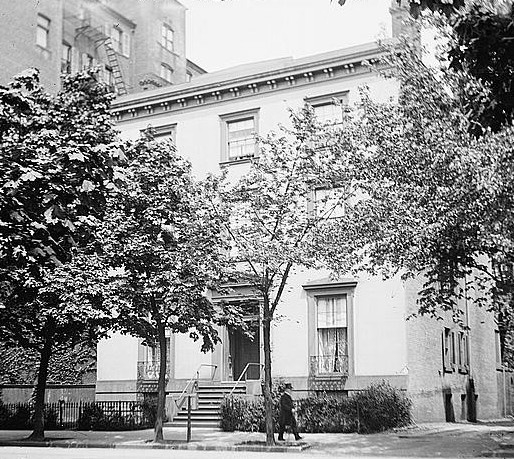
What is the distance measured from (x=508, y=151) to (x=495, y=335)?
1118 inches

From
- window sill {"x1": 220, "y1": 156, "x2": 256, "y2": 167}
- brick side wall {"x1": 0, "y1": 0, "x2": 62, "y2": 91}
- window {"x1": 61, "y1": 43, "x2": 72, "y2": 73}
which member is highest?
window {"x1": 61, "y1": 43, "x2": 72, "y2": 73}

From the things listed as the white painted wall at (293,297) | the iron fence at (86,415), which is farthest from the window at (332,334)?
the iron fence at (86,415)

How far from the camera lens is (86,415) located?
1148 inches

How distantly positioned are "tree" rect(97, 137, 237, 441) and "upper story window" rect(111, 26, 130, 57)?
94.6ft

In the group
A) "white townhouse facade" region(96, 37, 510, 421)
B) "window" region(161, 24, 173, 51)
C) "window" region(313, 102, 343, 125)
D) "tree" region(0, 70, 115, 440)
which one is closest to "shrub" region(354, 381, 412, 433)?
"white townhouse facade" region(96, 37, 510, 421)

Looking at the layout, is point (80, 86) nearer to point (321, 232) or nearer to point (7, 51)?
point (321, 232)

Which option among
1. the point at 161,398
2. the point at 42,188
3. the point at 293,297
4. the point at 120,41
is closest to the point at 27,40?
the point at 120,41

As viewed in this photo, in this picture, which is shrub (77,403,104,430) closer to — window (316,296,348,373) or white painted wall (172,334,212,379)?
white painted wall (172,334,212,379)

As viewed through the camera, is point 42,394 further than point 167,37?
No

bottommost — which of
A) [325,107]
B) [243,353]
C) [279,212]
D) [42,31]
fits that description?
[243,353]

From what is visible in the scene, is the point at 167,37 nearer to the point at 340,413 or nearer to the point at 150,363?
the point at 150,363

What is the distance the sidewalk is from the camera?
2052cm

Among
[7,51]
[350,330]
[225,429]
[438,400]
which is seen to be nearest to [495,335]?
[438,400]

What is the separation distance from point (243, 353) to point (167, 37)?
1026 inches
